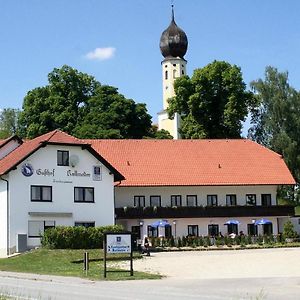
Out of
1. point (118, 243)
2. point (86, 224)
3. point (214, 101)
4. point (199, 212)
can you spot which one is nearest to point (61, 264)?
point (118, 243)

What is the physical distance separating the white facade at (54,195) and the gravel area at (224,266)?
9.30m

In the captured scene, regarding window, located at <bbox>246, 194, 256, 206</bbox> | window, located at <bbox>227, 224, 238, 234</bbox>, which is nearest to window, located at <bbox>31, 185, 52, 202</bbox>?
window, located at <bbox>227, 224, 238, 234</bbox>

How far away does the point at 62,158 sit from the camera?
51.2m

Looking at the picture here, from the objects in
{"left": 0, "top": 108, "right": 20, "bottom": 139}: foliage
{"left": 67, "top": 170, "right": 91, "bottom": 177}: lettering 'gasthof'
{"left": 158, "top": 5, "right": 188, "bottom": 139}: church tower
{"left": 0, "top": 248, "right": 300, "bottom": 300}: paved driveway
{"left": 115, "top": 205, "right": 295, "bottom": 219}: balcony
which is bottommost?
{"left": 0, "top": 248, "right": 300, "bottom": 300}: paved driveway

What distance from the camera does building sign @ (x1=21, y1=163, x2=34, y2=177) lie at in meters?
49.2

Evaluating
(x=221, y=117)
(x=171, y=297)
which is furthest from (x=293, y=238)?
(x=171, y=297)

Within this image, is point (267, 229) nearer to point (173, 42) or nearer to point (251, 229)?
point (251, 229)

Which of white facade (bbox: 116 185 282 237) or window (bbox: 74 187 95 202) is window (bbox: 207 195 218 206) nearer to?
white facade (bbox: 116 185 282 237)

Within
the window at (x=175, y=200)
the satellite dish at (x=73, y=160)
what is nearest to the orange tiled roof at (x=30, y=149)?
the satellite dish at (x=73, y=160)

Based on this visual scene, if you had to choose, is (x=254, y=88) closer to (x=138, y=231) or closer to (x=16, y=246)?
(x=138, y=231)

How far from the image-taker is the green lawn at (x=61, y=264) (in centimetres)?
3019

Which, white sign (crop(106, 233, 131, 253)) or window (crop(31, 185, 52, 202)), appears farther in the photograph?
window (crop(31, 185, 52, 202))

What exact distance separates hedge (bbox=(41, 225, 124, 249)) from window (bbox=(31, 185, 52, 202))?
383cm

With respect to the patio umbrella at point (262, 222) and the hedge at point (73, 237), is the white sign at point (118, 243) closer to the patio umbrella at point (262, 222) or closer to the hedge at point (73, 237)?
the hedge at point (73, 237)
